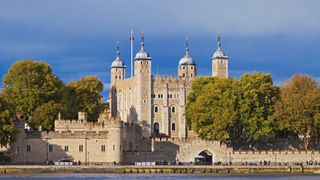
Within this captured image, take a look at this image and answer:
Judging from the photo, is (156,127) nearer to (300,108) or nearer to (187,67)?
(187,67)

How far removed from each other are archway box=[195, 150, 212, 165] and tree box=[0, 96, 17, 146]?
55.4 ft

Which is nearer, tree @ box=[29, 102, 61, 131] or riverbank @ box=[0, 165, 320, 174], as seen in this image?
riverbank @ box=[0, 165, 320, 174]

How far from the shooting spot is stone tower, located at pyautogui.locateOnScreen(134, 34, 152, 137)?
13775 cm

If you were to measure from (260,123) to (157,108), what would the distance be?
25788 millimetres

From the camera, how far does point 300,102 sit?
372 feet

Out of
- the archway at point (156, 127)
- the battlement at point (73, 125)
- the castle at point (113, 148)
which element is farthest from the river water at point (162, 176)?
the archway at point (156, 127)

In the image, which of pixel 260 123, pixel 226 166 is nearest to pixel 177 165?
pixel 226 166

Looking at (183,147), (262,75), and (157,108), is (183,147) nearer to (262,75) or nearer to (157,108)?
(262,75)

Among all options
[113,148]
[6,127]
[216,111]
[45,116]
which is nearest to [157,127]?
[216,111]

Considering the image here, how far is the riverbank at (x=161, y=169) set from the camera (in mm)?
100250

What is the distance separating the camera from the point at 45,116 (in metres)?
115

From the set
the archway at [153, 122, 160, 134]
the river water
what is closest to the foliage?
the river water

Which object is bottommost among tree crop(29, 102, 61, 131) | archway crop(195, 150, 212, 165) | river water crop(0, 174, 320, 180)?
river water crop(0, 174, 320, 180)

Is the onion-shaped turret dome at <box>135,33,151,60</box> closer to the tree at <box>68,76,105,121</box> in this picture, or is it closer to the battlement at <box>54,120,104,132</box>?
the tree at <box>68,76,105,121</box>
